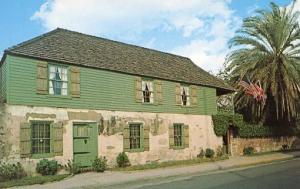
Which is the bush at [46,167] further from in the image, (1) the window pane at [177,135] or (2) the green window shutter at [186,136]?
(2) the green window shutter at [186,136]

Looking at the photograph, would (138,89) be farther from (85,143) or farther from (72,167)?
(72,167)

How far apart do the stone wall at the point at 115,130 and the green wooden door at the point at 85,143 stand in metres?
0.29

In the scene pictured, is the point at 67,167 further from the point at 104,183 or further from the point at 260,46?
the point at 260,46

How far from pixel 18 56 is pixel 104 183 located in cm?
732

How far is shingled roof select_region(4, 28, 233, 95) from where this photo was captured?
21.0 meters

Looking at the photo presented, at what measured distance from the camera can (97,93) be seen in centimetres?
2256

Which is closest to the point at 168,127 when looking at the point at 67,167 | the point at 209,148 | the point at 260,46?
the point at 209,148

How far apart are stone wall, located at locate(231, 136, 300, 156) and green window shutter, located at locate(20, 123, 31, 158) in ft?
56.1

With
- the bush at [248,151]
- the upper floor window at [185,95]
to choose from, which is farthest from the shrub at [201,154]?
the bush at [248,151]

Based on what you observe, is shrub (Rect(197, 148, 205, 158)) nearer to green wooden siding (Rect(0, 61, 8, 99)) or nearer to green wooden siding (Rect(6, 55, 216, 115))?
green wooden siding (Rect(6, 55, 216, 115))

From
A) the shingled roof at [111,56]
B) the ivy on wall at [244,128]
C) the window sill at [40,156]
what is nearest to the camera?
the window sill at [40,156]

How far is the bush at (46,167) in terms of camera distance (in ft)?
62.9

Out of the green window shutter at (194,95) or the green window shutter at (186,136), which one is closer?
the green window shutter at (186,136)

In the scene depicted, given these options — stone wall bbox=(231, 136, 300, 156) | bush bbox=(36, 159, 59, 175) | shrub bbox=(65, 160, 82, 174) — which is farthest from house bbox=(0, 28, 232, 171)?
stone wall bbox=(231, 136, 300, 156)
